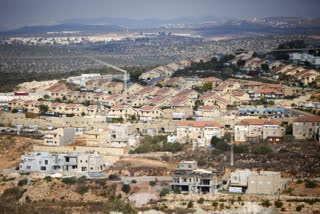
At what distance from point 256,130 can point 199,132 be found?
250cm

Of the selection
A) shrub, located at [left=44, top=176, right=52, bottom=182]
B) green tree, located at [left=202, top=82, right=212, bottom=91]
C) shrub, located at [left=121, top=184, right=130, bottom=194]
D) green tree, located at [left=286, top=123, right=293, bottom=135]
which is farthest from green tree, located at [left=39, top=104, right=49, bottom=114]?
green tree, located at [left=286, top=123, right=293, bottom=135]

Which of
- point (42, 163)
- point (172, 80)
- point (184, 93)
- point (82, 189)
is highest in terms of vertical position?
point (184, 93)

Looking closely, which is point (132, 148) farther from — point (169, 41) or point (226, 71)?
point (169, 41)

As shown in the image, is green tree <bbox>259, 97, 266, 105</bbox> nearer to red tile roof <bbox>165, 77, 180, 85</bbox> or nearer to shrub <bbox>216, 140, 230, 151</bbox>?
shrub <bbox>216, 140, 230, 151</bbox>

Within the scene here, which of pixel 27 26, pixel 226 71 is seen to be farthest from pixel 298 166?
pixel 27 26

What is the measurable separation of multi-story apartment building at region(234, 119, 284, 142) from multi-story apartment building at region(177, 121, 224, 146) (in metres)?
0.82

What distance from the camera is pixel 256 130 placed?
102 feet

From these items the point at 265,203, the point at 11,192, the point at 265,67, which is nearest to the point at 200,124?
the point at 265,203

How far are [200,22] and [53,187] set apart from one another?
6516 cm

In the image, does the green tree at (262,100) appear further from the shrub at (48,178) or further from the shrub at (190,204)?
the shrub at (190,204)

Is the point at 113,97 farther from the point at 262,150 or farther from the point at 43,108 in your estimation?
the point at 262,150

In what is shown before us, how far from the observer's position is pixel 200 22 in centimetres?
9038

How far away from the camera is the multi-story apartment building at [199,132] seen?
31281 mm

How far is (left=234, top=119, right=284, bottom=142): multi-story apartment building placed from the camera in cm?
3098
